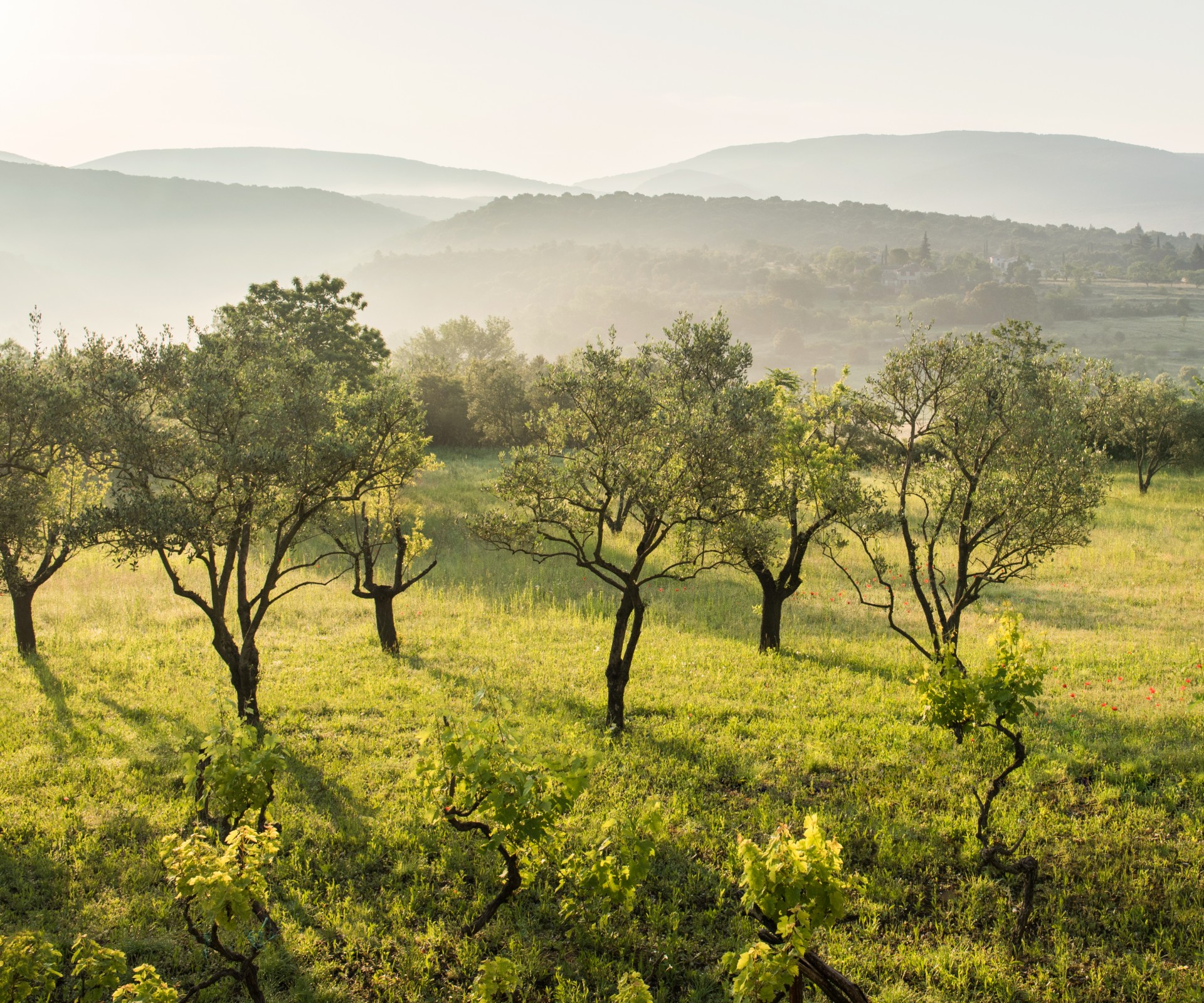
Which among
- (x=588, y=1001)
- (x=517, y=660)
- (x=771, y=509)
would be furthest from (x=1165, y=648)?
(x=588, y=1001)

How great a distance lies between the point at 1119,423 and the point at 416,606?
48.8 metres

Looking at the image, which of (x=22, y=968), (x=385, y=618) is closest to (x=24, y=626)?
(x=385, y=618)

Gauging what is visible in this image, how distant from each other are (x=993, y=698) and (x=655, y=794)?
5923 mm

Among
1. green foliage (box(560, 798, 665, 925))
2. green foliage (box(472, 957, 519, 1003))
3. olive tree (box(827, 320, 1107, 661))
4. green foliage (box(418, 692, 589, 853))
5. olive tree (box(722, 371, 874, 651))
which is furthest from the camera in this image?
olive tree (box(722, 371, 874, 651))

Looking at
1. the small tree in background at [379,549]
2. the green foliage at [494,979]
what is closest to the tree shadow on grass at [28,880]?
the green foliage at [494,979]

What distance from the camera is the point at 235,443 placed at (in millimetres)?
13930

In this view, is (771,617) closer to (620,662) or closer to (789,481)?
(789,481)

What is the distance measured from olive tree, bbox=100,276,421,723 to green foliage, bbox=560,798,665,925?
24.2 feet

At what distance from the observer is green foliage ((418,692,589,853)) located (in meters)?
8.66

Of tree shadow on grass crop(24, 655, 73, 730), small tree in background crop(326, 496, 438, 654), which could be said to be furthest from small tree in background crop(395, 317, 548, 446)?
tree shadow on grass crop(24, 655, 73, 730)

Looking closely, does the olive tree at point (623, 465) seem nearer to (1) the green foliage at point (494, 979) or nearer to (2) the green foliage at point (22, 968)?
(1) the green foliage at point (494, 979)

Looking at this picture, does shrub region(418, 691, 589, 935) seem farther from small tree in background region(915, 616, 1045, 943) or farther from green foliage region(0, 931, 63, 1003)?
small tree in background region(915, 616, 1045, 943)

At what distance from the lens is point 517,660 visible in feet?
72.6

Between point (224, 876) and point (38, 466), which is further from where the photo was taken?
point (38, 466)
